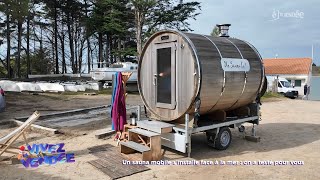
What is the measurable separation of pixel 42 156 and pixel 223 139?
4.50 m

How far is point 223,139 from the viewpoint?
301 inches

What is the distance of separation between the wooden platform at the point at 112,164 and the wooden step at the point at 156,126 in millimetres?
893

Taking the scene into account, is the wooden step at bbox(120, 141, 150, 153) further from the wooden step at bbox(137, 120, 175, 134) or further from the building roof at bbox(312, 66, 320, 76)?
the building roof at bbox(312, 66, 320, 76)

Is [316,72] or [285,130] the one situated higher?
[316,72]

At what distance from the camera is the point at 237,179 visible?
5574 mm

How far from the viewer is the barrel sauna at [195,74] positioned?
6.71m

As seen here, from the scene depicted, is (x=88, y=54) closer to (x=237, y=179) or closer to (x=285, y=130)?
(x=285, y=130)

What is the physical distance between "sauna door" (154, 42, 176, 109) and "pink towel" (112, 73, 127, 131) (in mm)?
1081

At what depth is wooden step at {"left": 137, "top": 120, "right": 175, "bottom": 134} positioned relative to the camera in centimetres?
674

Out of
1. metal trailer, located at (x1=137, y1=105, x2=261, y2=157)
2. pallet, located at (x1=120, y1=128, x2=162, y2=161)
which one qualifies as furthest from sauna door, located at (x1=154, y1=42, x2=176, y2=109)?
pallet, located at (x1=120, y1=128, x2=162, y2=161)

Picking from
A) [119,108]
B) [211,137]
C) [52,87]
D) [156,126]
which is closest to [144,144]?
[156,126]

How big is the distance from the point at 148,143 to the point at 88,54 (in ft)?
152

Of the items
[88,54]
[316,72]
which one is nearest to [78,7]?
[88,54]

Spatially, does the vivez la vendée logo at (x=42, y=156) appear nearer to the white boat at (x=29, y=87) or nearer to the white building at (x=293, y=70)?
the white boat at (x=29, y=87)
